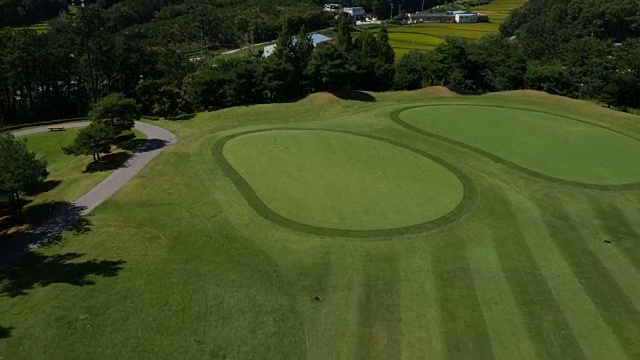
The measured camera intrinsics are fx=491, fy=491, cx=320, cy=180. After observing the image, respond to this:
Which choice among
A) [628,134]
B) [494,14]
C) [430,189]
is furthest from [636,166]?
[494,14]

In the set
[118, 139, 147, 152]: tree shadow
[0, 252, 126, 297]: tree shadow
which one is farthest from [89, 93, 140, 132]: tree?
[0, 252, 126, 297]: tree shadow

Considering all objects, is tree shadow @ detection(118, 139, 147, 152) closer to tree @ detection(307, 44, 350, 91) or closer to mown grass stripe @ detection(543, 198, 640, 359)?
tree @ detection(307, 44, 350, 91)

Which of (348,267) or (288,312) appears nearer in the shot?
(288,312)

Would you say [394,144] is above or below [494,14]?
→ below

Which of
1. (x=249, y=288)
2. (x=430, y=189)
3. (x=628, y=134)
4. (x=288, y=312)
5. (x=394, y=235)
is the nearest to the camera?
(x=288, y=312)

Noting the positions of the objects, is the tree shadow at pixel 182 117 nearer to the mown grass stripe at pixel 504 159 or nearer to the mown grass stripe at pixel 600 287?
the mown grass stripe at pixel 504 159

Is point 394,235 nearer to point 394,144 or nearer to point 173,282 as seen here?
point 173,282

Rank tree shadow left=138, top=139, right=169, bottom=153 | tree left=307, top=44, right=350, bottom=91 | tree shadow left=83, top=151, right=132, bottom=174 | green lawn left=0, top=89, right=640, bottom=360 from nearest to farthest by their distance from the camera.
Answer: green lawn left=0, top=89, right=640, bottom=360 → tree shadow left=83, top=151, right=132, bottom=174 → tree shadow left=138, top=139, right=169, bottom=153 → tree left=307, top=44, right=350, bottom=91
